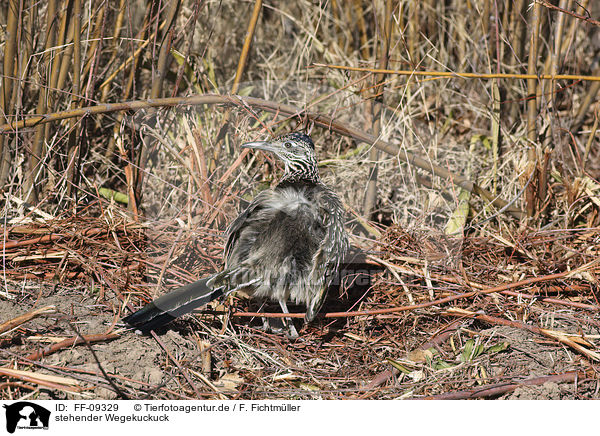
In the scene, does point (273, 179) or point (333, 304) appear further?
point (273, 179)

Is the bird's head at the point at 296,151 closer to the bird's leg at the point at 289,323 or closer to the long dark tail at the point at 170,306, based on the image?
the bird's leg at the point at 289,323

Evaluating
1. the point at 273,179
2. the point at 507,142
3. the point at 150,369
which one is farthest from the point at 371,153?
the point at 150,369

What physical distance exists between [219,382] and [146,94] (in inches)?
92.3

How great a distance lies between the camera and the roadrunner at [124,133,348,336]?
3.17m

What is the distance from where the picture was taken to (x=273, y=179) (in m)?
4.52

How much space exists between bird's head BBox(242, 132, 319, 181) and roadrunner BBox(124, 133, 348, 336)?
0.21 metres

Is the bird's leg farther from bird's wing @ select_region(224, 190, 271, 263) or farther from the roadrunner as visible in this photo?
bird's wing @ select_region(224, 190, 271, 263)

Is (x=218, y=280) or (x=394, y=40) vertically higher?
(x=394, y=40)

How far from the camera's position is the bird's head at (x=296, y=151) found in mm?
3861

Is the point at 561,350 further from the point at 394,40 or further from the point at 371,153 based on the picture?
the point at 394,40
